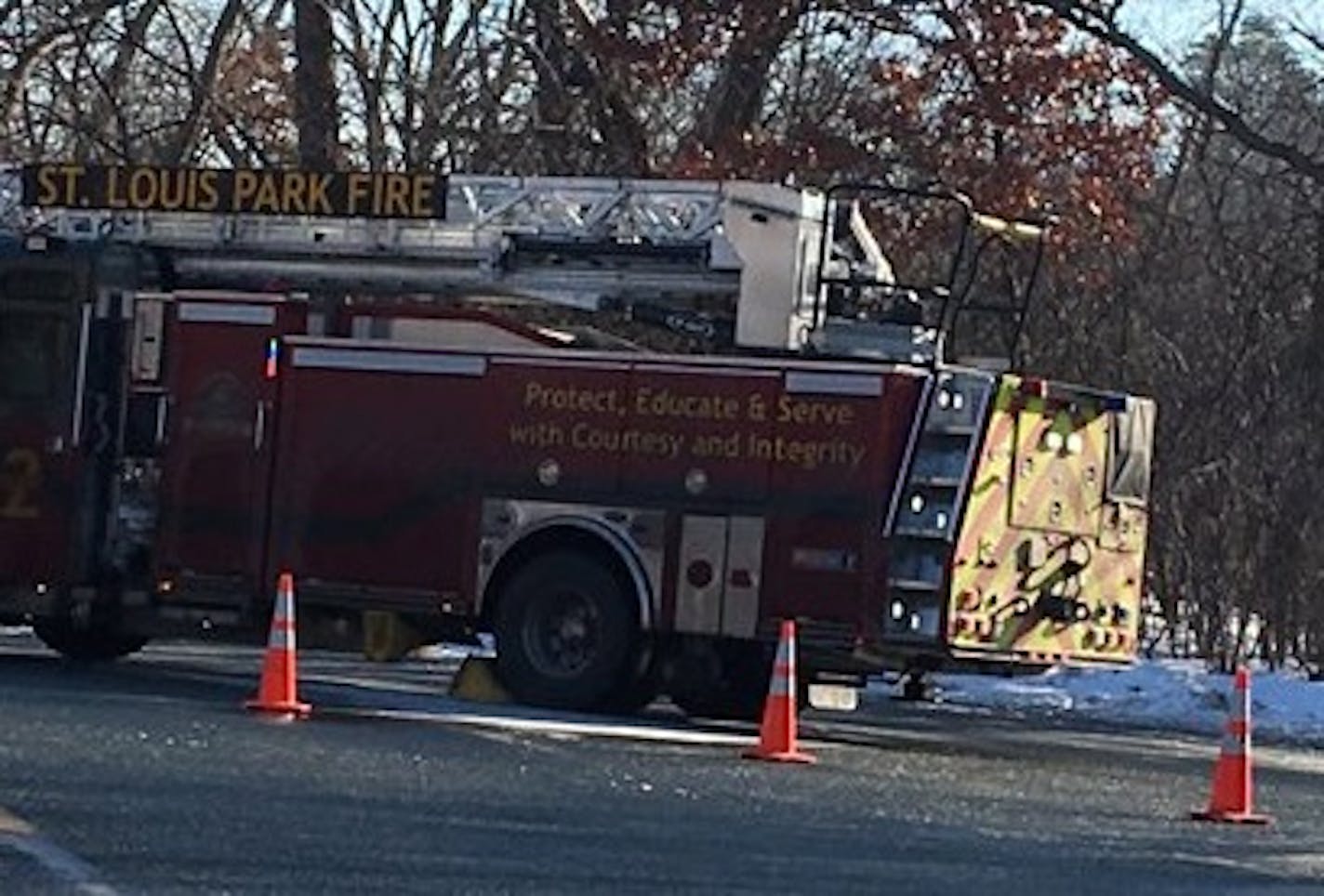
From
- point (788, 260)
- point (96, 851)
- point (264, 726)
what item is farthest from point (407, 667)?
point (96, 851)

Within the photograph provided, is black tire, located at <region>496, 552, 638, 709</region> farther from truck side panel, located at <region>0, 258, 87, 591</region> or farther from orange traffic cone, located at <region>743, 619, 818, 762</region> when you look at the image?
truck side panel, located at <region>0, 258, 87, 591</region>

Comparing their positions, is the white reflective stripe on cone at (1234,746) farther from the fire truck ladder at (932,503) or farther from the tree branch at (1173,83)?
the tree branch at (1173,83)

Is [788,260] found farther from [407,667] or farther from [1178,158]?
[1178,158]

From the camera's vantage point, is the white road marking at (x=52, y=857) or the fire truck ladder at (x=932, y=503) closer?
the white road marking at (x=52, y=857)

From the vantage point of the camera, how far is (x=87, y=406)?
69.3 feet

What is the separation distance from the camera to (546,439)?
1997 cm

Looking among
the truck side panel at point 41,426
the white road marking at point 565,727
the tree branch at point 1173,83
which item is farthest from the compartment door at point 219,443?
the tree branch at point 1173,83

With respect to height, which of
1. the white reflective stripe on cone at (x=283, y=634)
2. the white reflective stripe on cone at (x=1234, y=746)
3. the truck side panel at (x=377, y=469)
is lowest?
the white reflective stripe on cone at (x=1234, y=746)

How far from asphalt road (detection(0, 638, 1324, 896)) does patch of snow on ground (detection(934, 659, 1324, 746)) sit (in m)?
4.38

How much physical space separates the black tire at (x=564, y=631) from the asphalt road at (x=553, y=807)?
1.08 feet

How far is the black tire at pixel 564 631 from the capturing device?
64.4 ft

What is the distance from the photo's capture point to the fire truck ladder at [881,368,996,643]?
18984mm

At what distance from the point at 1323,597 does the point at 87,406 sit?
14.0 meters

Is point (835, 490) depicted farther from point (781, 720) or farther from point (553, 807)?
point (553, 807)
